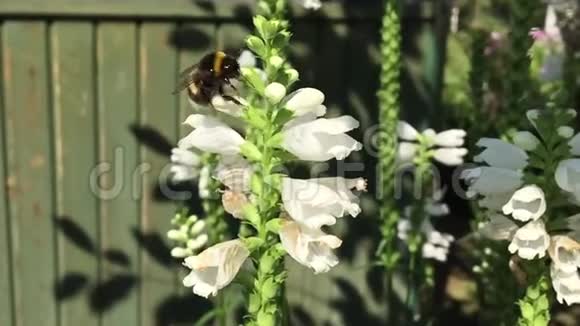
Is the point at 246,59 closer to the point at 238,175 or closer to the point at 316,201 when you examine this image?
the point at 238,175

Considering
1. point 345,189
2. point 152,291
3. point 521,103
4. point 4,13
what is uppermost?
point 4,13

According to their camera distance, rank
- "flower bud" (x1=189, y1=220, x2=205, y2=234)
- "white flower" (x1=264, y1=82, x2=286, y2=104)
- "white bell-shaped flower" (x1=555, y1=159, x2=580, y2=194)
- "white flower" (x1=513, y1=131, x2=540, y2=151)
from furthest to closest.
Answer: "flower bud" (x1=189, y1=220, x2=205, y2=234), "white flower" (x1=513, y1=131, x2=540, y2=151), "white bell-shaped flower" (x1=555, y1=159, x2=580, y2=194), "white flower" (x1=264, y1=82, x2=286, y2=104)

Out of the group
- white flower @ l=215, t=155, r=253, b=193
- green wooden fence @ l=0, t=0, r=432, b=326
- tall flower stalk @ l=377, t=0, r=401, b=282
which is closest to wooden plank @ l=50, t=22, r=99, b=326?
green wooden fence @ l=0, t=0, r=432, b=326

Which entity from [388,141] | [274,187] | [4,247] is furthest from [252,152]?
[4,247]

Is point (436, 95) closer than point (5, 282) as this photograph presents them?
No

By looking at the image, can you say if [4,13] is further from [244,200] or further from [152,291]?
[244,200]

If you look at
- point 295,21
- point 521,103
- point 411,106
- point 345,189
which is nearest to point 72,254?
point 295,21

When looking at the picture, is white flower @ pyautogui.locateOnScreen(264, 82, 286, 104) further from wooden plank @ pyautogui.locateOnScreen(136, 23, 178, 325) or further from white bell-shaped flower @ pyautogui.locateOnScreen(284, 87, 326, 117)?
wooden plank @ pyautogui.locateOnScreen(136, 23, 178, 325)
